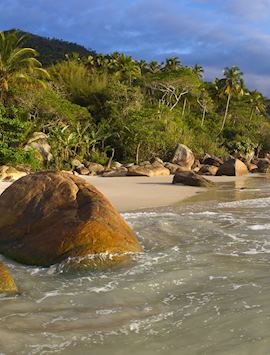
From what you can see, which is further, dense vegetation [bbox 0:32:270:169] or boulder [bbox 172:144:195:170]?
boulder [bbox 172:144:195:170]

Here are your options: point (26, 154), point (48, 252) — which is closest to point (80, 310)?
point (48, 252)

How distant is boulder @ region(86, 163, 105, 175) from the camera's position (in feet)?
81.6

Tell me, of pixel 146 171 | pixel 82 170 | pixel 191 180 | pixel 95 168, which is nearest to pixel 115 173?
pixel 146 171

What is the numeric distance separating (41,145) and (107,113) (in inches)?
357

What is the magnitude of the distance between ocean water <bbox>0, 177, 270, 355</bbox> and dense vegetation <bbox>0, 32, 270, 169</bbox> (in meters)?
15.1

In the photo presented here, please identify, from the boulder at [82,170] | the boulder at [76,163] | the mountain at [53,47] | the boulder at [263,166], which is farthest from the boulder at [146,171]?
the mountain at [53,47]

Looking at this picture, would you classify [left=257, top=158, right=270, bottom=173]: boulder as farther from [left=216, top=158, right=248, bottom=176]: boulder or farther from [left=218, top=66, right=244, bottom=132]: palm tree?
[left=218, top=66, right=244, bottom=132]: palm tree

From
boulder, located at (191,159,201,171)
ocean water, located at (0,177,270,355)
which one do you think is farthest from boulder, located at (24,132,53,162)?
ocean water, located at (0,177,270,355)

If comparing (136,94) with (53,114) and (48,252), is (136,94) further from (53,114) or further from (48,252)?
(48,252)

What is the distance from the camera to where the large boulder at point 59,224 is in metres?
6.18

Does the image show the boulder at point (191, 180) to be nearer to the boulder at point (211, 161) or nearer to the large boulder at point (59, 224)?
the large boulder at point (59, 224)

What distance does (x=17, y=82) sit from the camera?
88.1 feet

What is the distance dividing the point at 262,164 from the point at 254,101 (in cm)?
2252

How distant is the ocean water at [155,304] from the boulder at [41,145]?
17.0m
